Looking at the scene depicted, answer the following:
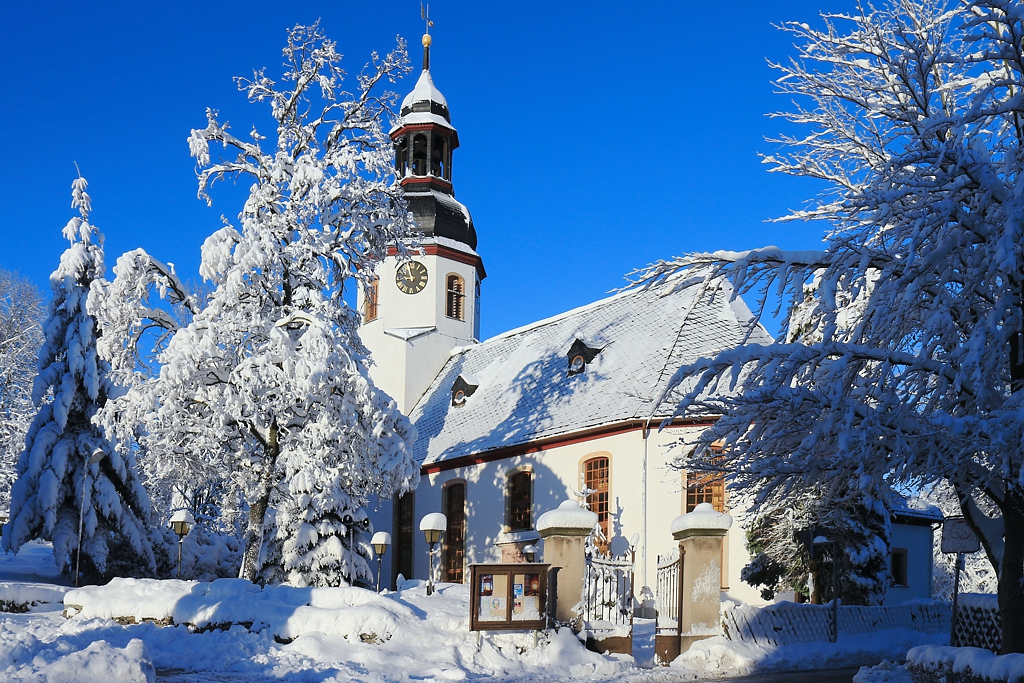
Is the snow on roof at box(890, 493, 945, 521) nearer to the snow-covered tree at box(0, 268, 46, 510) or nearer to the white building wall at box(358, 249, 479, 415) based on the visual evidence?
the white building wall at box(358, 249, 479, 415)

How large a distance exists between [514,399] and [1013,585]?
19.5m

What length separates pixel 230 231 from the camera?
17.1 meters

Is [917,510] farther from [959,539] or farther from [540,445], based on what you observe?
[959,539]

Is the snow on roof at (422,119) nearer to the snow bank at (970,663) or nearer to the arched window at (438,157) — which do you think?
the arched window at (438,157)

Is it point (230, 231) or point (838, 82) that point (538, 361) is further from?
point (838, 82)

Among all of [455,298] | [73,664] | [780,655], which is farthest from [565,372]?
[73,664]

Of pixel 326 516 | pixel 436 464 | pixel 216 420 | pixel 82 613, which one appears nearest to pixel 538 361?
pixel 436 464

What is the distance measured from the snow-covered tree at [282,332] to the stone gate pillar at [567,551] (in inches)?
224

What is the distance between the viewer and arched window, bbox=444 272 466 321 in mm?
34156

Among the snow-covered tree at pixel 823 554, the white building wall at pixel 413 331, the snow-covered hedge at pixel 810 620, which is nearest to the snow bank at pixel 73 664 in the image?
the snow-covered hedge at pixel 810 620

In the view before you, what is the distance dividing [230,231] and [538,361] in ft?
43.2

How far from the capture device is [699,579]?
1284 centimetres

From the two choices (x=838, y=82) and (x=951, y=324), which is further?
(x=838, y=82)

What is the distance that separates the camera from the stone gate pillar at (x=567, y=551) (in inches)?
504
